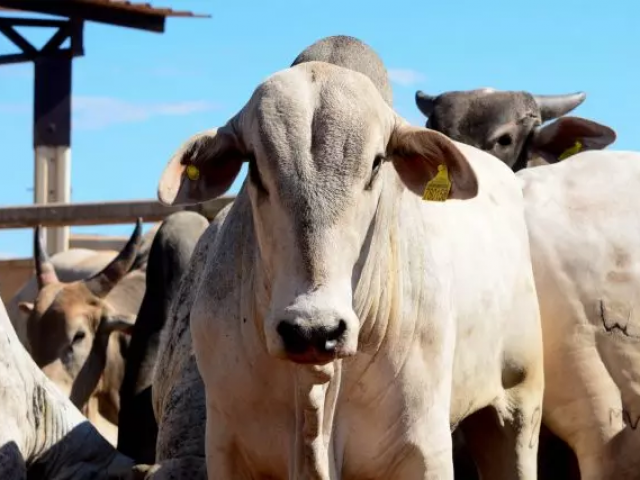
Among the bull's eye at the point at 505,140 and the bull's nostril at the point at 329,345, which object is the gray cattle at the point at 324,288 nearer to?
the bull's nostril at the point at 329,345

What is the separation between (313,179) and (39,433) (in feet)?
11.3

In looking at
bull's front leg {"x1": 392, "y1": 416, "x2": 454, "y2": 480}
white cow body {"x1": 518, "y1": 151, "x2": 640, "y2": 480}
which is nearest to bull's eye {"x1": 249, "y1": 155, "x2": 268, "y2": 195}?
bull's front leg {"x1": 392, "y1": 416, "x2": 454, "y2": 480}

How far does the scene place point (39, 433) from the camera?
7918 mm

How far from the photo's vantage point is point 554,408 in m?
6.91

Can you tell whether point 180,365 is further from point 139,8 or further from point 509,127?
point 139,8

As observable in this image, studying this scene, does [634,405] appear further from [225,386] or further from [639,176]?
[225,386]

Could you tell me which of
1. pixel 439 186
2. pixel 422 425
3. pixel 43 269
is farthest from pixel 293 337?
pixel 43 269

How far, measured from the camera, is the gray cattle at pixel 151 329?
8.54 meters

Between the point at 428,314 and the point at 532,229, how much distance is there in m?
1.71

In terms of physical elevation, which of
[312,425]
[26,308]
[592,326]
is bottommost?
[26,308]

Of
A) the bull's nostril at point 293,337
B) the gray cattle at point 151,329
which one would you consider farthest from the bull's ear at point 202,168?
the gray cattle at point 151,329

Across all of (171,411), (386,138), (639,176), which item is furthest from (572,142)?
(386,138)

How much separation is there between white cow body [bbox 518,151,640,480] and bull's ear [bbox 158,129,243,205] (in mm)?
2020

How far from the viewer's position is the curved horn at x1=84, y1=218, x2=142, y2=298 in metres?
11.6
